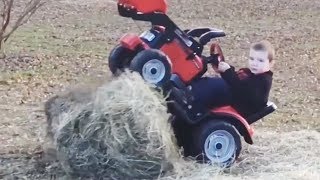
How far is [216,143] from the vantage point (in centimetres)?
578

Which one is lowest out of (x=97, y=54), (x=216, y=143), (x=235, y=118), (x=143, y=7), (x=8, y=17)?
(x=97, y=54)

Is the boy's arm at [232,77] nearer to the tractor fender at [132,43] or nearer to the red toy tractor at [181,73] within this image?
the red toy tractor at [181,73]

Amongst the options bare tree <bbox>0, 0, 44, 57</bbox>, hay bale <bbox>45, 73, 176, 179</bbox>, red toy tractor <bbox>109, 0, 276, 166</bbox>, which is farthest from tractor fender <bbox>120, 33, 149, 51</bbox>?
bare tree <bbox>0, 0, 44, 57</bbox>

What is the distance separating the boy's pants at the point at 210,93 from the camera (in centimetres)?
588

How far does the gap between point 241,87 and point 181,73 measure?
45 centimetres

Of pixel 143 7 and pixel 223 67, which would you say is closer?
pixel 223 67

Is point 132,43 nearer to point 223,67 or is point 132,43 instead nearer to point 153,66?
point 153,66

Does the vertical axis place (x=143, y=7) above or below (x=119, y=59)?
above

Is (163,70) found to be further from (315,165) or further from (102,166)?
(315,165)

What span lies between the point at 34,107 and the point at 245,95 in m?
2.76

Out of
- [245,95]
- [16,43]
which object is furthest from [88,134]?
[16,43]

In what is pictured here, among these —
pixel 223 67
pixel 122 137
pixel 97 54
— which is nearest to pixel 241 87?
pixel 223 67

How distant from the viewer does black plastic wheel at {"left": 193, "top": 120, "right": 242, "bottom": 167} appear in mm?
5750

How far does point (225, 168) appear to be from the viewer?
5.77 m
